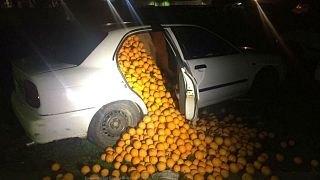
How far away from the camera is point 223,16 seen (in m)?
15.9

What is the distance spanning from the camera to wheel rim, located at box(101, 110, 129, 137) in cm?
406

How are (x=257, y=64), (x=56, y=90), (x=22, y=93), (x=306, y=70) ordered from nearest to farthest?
(x=56, y=90) → (x=22, y=93) → (x=257, y=64) → (x=306, y=70)

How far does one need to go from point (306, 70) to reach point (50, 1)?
1743 cm

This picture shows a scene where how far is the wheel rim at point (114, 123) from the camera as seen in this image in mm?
4059

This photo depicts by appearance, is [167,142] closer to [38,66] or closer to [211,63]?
[211,63]

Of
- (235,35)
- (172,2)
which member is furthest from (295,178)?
(172,2)

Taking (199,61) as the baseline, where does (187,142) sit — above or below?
below

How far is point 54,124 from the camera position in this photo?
3.63m

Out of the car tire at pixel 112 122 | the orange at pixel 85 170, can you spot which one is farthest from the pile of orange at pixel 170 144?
the car tire at pixel 112 122

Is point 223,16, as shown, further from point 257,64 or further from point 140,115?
point 140,115

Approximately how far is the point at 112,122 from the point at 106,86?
601 millimetres

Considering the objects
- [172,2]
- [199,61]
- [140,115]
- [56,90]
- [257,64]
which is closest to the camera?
[56,90]

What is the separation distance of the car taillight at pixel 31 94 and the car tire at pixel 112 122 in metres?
0.75

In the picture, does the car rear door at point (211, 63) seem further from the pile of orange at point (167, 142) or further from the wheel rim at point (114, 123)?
the wheel rim at point (114, 123)
